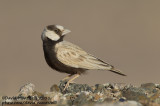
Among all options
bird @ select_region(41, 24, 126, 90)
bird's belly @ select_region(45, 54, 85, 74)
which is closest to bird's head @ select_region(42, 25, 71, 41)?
bird @ select_region(41, 24, 126, 90)

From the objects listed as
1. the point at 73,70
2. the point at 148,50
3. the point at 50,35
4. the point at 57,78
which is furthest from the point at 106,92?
the point at 148,50

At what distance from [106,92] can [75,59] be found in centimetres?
188

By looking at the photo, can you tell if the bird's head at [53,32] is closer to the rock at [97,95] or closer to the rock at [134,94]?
the rock at [97,95]

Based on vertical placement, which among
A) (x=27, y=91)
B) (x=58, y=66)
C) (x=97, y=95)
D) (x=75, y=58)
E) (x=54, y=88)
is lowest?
(x=97, y=95)

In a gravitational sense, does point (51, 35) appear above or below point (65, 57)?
above

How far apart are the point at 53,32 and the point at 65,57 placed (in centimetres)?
91

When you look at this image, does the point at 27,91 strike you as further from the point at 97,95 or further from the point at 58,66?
the point at 97,95

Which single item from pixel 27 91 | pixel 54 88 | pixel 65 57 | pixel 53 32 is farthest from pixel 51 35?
pixel 27 91

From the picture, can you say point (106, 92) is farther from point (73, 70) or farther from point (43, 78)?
point (43, 78)

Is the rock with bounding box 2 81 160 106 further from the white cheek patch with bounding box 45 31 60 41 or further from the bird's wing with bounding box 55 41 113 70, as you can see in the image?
the white cheek patch with bounding box 45 31 60 41

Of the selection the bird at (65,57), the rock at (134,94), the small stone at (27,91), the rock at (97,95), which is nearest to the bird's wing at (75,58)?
the bird at (65,57)

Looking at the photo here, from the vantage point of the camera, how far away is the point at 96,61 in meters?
16.8

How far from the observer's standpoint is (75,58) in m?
16.6

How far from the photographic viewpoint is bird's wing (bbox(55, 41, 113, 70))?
16.4 m
